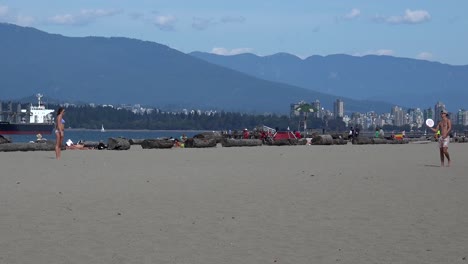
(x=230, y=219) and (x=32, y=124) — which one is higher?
(x=32, y=124)

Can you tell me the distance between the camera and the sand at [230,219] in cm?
768

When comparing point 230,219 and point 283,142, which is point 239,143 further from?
point 230,219

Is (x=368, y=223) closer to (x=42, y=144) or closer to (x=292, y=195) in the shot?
(x=292, y=195)

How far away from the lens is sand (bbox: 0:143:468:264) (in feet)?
25.2

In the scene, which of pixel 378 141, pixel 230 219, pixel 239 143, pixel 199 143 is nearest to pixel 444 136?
pixel 230 219

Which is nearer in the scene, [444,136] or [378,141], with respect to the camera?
[444,136]

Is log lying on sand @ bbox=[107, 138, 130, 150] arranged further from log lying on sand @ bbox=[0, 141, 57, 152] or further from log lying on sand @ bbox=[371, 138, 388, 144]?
log lying on sand @ bbox=[371, 138, 388, 144]

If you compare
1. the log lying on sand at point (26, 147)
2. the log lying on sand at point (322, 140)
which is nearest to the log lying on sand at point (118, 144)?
the log lying on sand at point (26, 147)

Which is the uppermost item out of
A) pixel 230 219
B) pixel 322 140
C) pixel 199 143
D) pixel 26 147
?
pixel 322 140

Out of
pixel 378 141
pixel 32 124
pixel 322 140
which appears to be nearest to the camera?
pixel 322 140

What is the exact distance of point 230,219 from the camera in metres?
10.1

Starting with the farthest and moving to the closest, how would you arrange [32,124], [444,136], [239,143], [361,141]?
[32,124]
[361,141]
[239,143]
[444,136]

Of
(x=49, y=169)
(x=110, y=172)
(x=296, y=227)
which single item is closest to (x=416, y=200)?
(x=296, y=227)

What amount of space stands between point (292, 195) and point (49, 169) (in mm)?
8059
